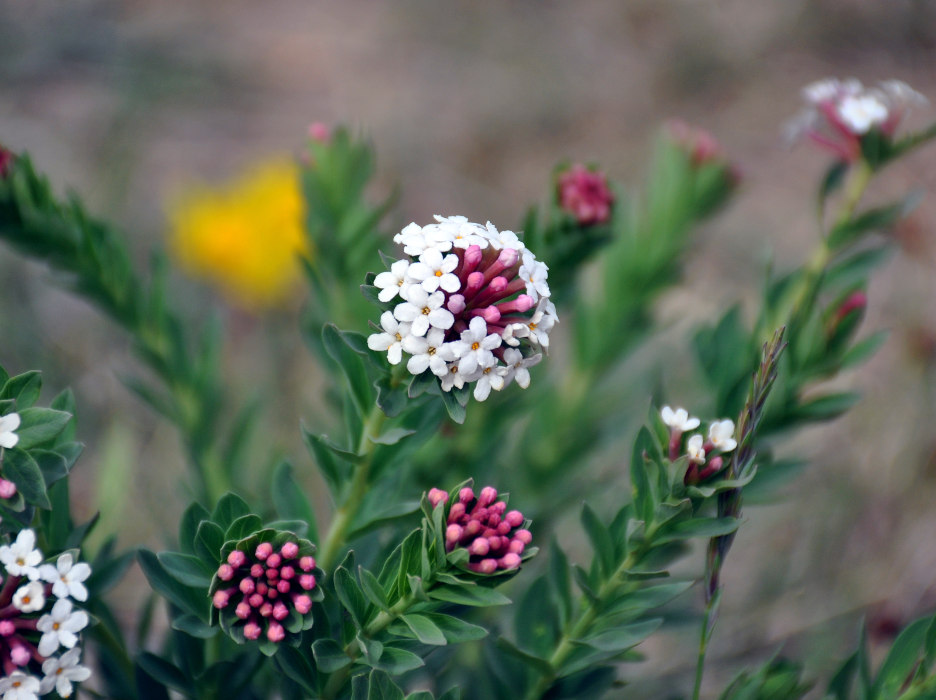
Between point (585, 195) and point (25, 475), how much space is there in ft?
3.77

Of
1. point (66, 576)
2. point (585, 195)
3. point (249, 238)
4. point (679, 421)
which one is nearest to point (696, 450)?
point (679, 421)

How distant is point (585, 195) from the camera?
1.67 metres

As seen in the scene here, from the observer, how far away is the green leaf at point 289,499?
1.31 metres

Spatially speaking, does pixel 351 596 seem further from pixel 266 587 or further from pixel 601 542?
pixel 601 542

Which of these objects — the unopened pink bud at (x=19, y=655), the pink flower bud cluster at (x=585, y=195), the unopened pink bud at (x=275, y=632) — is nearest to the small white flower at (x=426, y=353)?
the unopened pink bud at (x=275, y=632)

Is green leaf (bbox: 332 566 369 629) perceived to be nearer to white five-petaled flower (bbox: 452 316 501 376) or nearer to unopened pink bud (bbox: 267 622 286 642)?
unopened pink bud (bbox: 267 622 286 642)

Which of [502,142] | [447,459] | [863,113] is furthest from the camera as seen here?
[502,142]

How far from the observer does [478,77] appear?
4.78m

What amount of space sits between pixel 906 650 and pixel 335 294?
1.36 m

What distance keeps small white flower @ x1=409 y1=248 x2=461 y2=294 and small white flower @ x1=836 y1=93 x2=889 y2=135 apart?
3.47 feet

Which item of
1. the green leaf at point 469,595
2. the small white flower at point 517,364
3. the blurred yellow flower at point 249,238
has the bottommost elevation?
the blurred yellow flower at point 249,238

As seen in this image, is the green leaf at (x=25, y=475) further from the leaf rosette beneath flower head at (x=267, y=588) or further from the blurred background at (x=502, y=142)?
the blurred background at (x=502, y=142)

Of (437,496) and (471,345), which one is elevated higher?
(471,345)

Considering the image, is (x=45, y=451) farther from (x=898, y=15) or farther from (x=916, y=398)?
(x=898, y=15)
